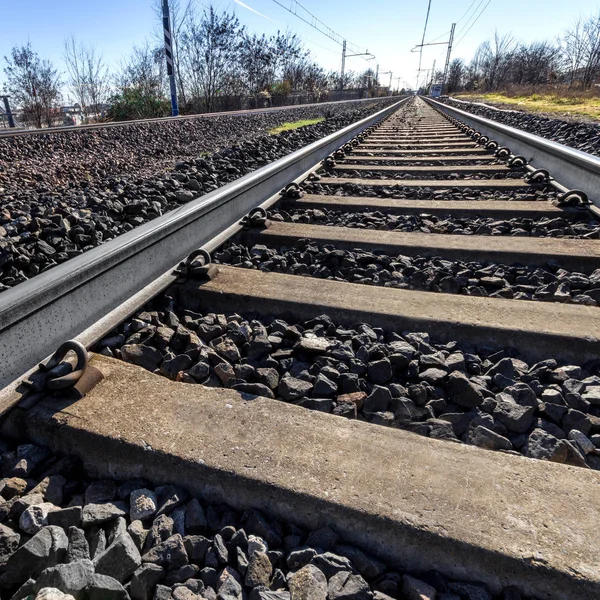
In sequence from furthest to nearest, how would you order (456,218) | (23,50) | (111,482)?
(23,50)
(456,218)
(111,482)

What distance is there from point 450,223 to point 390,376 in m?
1.72

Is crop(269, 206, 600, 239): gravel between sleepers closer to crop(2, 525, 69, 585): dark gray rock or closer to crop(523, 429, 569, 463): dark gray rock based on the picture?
crop(523, 429, 569, 463): dark gray rock

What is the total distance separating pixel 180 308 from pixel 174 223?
0.45 m

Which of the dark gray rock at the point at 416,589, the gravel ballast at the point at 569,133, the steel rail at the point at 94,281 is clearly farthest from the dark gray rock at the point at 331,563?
the gravel ballast at the point at 569,133

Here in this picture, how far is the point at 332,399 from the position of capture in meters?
1.40

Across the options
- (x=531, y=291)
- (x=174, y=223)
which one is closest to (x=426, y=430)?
(x=531, y=291)

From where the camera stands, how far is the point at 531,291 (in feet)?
6.56

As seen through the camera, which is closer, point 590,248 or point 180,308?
point 180,308

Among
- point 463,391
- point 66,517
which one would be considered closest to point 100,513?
point 66,517

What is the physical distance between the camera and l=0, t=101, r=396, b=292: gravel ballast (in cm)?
223

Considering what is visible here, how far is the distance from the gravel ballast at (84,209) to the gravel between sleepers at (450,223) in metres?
0.98

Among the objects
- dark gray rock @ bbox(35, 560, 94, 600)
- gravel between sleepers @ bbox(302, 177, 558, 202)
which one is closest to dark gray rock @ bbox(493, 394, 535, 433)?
dark gray rock @ bbox(35, 560, 94, 600)

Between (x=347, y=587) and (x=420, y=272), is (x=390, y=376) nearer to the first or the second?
(x=347, y=587)

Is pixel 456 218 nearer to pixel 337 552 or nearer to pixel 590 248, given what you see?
pixel 590 248
